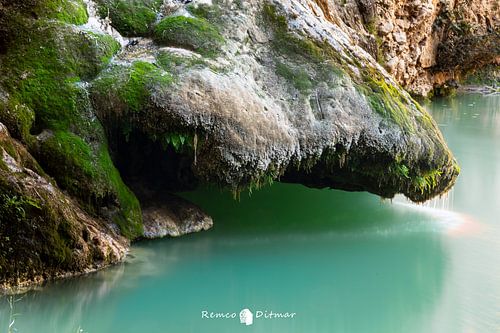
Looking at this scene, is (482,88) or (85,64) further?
(482,88)

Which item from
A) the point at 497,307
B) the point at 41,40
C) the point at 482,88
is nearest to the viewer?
the point at 497,307

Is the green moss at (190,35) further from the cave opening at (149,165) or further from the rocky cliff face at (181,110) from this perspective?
the cave opening at (149,165)

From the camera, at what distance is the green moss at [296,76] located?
8883 millimetres

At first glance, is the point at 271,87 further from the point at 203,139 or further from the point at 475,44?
the point at 475,44

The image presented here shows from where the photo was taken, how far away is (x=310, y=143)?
863 cm

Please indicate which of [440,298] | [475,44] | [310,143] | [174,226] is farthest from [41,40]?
[475,44]

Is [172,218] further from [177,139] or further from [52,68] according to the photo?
[52,68]

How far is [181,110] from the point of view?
7.86 metres

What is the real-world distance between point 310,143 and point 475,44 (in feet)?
65.1

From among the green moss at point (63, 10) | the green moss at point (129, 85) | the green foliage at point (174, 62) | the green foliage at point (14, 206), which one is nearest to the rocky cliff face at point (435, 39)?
the green foliage at point (174, 62)

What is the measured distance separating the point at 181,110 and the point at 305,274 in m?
2.27

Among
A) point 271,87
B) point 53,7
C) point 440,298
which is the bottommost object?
point 440,298

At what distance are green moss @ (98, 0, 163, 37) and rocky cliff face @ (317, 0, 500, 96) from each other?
42.7 feet

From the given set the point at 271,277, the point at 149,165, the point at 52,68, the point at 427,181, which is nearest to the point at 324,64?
the point at 427,181
